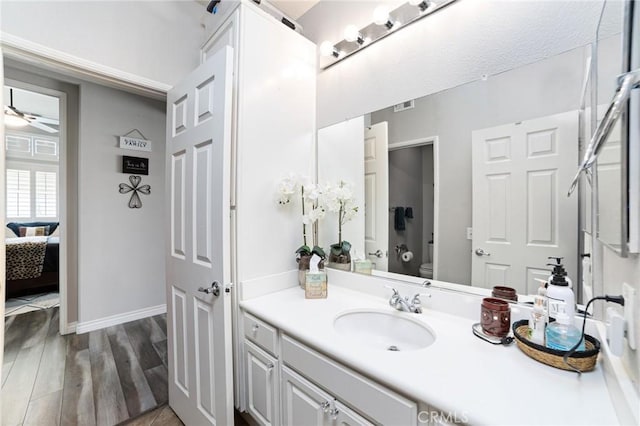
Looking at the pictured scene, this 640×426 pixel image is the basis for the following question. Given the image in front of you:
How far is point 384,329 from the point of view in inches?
47.6

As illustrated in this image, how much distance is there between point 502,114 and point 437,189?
401 mm

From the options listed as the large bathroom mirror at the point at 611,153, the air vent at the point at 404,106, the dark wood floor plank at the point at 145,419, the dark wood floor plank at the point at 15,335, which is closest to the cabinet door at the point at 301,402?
the large bathroom mirror at the point at 611,153

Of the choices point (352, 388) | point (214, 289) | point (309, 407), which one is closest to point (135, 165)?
point (214, 289)

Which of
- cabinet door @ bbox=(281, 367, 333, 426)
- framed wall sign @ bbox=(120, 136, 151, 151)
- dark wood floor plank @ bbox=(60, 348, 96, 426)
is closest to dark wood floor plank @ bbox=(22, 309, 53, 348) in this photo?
dark wood floor plank @ bbox=(60, 348, 96, 426)

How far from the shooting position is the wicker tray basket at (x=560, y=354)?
2.41ft

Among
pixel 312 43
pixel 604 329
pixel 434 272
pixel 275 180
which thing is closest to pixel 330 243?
pixel 275 180

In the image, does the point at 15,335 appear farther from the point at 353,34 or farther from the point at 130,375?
the point at 353,34

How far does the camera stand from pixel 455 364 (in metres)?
0.79

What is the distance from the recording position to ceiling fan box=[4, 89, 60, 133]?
3084 mm

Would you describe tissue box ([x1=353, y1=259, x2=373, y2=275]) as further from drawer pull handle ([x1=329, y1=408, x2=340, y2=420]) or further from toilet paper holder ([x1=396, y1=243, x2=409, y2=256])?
drawer pull handle ([x1=329, y1=408, x2=340, y2=420])

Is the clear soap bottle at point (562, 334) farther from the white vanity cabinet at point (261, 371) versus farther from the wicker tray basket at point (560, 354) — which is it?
the white vanity cabinet at point (261, 371)

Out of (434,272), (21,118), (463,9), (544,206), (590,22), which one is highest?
(21,118)

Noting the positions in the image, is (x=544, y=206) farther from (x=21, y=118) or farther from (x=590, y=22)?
(x=21, y=118)

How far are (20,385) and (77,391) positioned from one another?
1.41ft
